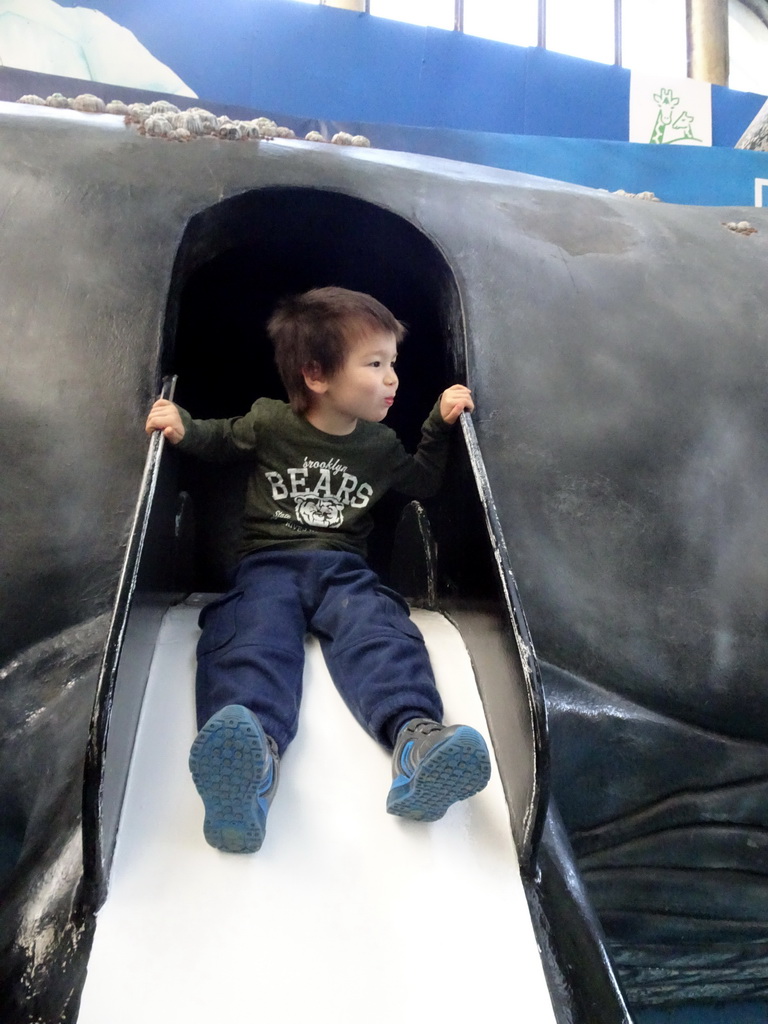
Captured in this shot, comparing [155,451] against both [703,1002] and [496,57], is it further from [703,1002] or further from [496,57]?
[496,57]

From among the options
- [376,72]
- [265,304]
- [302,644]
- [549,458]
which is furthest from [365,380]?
[376,72]

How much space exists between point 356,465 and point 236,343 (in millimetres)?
564

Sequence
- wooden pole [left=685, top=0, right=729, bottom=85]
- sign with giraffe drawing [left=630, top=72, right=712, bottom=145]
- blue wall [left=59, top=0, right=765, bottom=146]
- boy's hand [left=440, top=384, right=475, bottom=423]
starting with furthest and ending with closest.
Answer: wooden pole [left=685, top=0, right=729, bottom=85] → sign with giraffe drawing [left=630, top=72, right=712, bottom=145] → blue wall [left=59, top=0, right=765, bottom=146] → boy's hand [left=440, top=384, right=475, bottom=423]

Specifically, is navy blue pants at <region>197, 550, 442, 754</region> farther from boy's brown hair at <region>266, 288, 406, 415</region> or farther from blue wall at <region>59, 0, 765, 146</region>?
blue wall at <region>59, 0, 765, 146</region>

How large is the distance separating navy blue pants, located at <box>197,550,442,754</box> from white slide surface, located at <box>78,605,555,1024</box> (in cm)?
4

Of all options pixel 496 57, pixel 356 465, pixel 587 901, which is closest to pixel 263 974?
pixel 587 901

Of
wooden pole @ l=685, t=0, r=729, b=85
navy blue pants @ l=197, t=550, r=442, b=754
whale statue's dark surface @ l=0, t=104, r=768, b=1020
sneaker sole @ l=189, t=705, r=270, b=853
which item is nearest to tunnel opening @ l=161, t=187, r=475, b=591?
whale statue's dark surface @ l=0, t=104, r=768, b=1020

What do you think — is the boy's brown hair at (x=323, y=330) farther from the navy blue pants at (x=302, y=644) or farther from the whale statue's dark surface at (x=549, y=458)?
the navy blue pants at (x=302, y=644)

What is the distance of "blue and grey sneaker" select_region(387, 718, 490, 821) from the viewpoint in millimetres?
621

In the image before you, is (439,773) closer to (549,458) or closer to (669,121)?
(549,458)

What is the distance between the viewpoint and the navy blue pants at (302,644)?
752 mm

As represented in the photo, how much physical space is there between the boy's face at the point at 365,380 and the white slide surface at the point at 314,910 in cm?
46

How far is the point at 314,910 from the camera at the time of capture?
0.59m

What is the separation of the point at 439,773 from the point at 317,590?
354 mm
